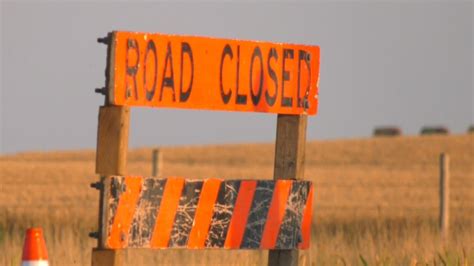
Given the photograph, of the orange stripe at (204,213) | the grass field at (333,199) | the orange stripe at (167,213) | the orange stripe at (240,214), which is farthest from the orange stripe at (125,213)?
the grass field at (333,199)

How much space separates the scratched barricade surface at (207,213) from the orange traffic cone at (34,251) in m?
0.76

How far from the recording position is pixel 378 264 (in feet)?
33.7

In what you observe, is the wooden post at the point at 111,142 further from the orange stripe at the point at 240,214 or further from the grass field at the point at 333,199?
the grass field at the point at 333,199

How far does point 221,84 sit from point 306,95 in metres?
0.58

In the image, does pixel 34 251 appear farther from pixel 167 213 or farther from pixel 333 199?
pixel 333 199

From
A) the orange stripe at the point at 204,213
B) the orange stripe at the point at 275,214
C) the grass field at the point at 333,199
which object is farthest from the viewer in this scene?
the grass field at the point at 333,199

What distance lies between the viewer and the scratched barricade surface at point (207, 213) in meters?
7.27

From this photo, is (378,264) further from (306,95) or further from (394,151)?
(394,151)

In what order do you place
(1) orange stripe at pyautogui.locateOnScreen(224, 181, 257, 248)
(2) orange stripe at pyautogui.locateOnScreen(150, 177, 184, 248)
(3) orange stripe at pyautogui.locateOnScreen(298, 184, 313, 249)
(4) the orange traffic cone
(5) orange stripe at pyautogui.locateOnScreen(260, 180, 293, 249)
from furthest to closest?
(3) orange stripe at pyautogui.locateOnScreen(298, 184, 313, 249) → (5) orange stripe at pyautogui.locateOnScreen(260, 180, 293, 249) → (1) orange stripe at pyautogui.locateOnScreen(224, 181, 257, 248) → (2) orange stripe at pyautogui.locateOnScreen(150, 177, 184, 248) → (4) the orange traffic cone

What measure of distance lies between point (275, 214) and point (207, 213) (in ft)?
1.53

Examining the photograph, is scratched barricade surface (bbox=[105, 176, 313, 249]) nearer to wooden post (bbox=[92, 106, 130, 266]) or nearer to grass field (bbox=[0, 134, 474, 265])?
wooden post (bbox=[92, 106, 130, 266])

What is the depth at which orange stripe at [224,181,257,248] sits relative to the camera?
24.9ft

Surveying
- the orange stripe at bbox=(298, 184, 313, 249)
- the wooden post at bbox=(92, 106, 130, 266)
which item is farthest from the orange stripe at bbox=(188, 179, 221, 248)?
the orange stripe at bbox=(298, 184, 313, 249)

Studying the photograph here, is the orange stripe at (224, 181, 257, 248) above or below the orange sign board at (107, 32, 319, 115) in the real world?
below
